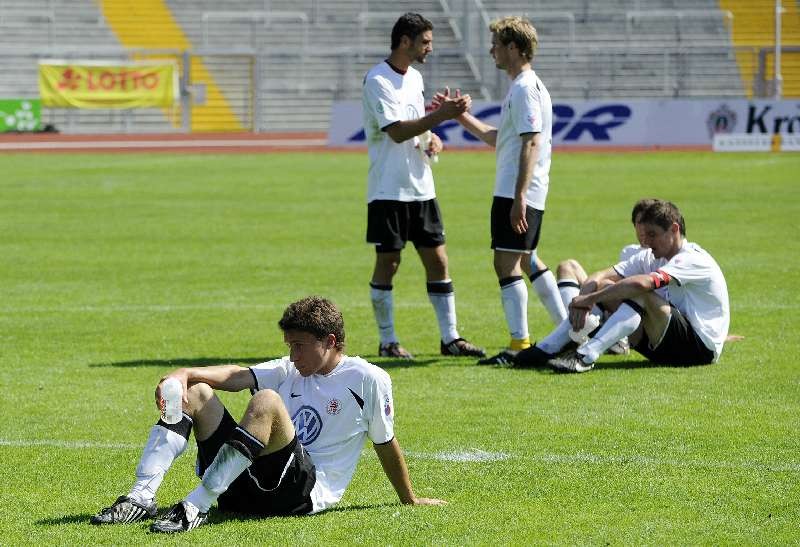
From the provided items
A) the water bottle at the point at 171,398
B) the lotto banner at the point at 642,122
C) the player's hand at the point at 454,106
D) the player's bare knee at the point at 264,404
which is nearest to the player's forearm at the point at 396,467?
the player's bare knee at the point at 264,404

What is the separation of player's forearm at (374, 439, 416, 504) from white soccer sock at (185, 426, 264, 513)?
59cm

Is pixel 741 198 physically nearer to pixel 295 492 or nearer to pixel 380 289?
pixel 380 289


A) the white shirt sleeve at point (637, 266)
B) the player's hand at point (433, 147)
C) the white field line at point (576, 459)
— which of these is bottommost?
the white field line at point (576, 459)

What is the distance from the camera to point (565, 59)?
44312 millimetres

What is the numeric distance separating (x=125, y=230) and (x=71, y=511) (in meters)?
13.1

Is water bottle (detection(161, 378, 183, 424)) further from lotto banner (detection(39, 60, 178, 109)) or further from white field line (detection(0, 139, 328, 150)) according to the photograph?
lotto banner (detection(39, 60, 178, 109))

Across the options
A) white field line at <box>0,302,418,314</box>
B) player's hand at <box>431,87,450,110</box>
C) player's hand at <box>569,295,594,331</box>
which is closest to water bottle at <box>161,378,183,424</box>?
player's hand at <box>569,295,594,331</box>

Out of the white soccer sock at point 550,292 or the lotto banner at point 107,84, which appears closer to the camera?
the white soccer sock at point 550,292

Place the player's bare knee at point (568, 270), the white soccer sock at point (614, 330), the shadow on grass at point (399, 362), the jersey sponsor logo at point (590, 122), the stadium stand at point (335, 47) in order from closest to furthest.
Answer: the white soccer sock at point (614, 330), the shadow on grass at point (399, 362), the player's bare knee at point (568, 270), the jersey sponsor logo at point (590, 122), the stadium stand at point (335, 47)

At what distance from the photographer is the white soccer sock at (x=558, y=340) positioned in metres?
9.76

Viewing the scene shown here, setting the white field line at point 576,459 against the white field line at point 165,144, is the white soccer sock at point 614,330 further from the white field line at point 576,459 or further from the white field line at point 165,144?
the white field line at point 165,144

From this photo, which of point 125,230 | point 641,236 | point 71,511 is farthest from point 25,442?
point 125,230

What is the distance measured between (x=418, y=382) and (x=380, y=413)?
11.6ft

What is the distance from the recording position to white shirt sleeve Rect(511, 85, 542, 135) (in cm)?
998
